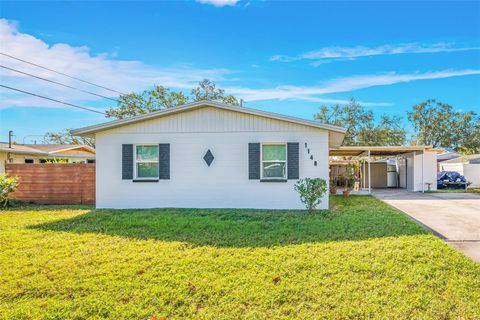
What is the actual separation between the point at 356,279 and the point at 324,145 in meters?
5.94

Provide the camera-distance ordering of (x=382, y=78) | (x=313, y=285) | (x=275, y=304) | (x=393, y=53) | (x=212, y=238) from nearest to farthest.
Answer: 1. (x=275, y=304)
2. (x=313, y=285)
3. (x=212, y=238)
4. (x=393, y=53)
5. (x=382, y=78)

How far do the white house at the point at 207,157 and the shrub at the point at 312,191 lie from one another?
1.65ft

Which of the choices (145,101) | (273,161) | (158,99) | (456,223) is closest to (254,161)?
(273,161)

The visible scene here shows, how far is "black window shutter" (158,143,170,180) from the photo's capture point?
9.73m

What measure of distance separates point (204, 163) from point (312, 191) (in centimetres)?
342

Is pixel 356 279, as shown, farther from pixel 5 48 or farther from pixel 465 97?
pixel 465 97

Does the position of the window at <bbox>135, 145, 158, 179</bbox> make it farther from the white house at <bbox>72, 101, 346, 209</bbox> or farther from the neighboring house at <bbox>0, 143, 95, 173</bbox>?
the neighboring house at <bbox>0, 143, 95, 173</bbox>

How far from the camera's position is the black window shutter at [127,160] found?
9.81m

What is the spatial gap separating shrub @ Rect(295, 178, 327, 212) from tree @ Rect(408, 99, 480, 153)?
28.6m

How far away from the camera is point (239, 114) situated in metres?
9.49

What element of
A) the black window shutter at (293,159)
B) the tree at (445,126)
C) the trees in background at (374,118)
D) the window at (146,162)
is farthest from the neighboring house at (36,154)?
the tree at (445,126)

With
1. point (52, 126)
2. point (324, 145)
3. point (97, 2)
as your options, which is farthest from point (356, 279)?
point (52, 126)

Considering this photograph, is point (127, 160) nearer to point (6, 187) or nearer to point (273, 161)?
point (6, 187)

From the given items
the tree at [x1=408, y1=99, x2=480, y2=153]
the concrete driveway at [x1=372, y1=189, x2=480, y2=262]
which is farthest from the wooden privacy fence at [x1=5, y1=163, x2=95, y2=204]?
the tree at [x1=408, y1=99, x2=480, y2=153]
